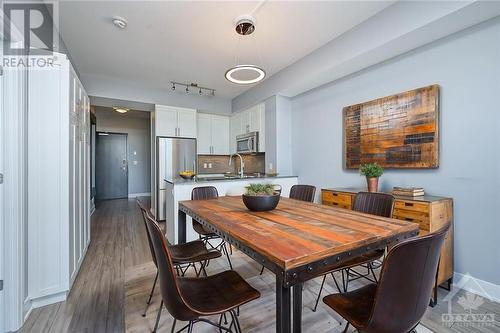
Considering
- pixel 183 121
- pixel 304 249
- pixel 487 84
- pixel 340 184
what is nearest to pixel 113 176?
pixel 183 121

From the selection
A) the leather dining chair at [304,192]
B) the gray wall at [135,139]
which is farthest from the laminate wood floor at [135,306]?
the gray wall at [135,139]

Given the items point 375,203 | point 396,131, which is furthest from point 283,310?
point 396,131

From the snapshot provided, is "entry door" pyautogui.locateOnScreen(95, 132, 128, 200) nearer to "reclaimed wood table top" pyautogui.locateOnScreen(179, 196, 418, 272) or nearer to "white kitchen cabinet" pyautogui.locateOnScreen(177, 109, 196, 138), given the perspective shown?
"white kitchen cabinet" pyautogui.locateOnScreen(177, 109, 196, 138)

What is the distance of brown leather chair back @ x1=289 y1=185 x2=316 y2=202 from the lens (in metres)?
2.56

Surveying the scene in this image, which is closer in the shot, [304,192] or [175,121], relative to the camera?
[304,192]

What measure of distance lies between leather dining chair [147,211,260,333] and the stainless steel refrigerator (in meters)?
3.34

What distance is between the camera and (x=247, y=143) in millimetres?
4844

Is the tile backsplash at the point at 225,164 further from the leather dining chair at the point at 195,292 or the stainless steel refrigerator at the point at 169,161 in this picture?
the leather dining chair at the point at 195,292

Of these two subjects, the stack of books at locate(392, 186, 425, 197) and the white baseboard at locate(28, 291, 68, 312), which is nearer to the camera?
the white baseboard at locate(28, 291, 68, 312)

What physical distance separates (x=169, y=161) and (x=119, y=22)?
268cm

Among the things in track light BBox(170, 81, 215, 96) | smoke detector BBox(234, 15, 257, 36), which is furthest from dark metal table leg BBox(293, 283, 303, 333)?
track light BBox(170, 81, 215, 96)

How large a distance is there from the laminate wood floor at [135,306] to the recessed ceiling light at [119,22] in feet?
8.81
